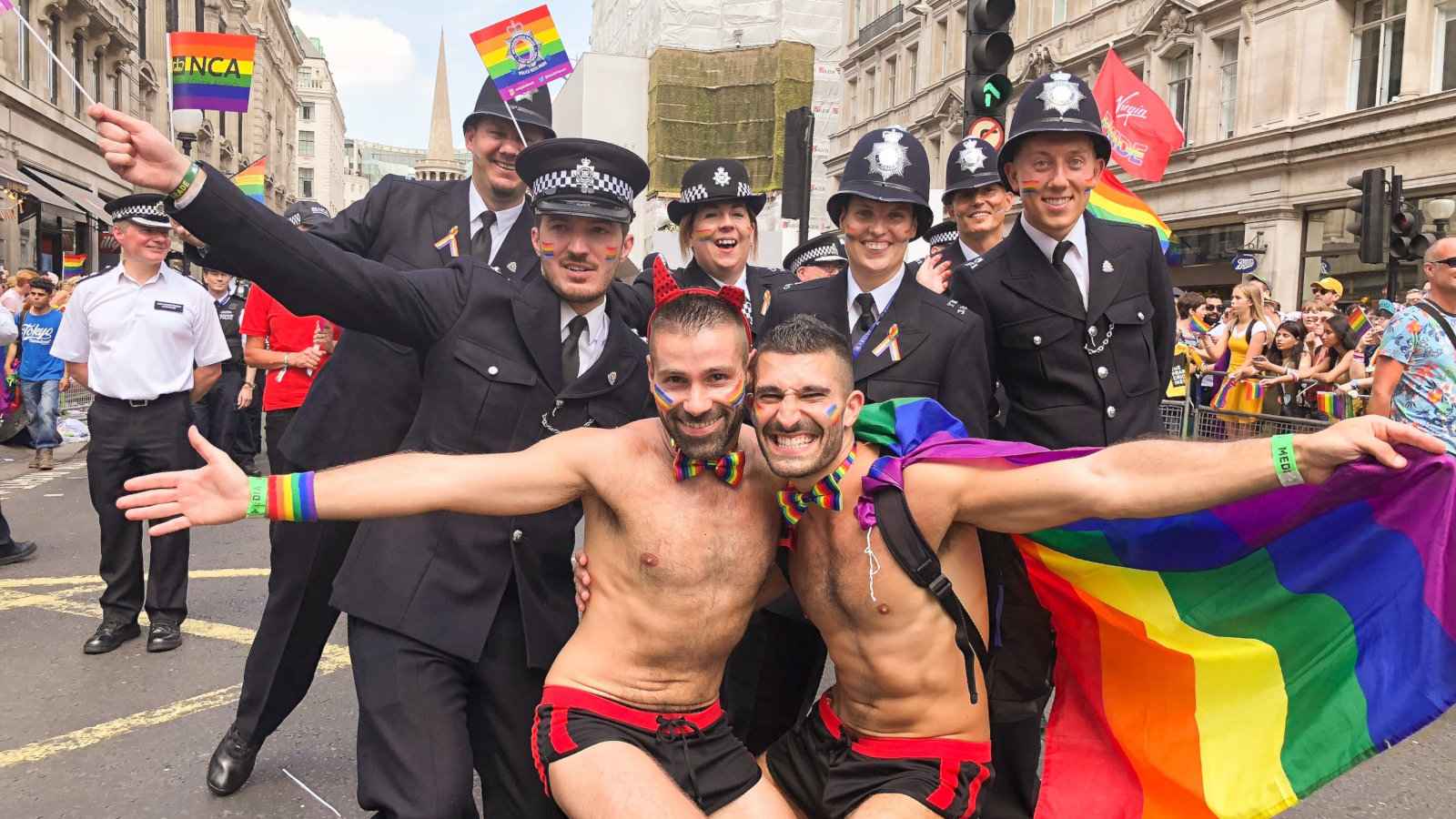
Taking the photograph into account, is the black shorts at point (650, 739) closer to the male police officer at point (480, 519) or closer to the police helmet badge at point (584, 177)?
the male police officer at point (480, 519)

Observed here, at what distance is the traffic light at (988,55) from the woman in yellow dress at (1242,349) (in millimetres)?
4547

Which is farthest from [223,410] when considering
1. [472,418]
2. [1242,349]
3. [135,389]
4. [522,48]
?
[1242,349]

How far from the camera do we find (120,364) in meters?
6.12

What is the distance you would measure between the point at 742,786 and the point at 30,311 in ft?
40.8

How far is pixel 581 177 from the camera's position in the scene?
350 cm

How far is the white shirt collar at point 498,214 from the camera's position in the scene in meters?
4.60

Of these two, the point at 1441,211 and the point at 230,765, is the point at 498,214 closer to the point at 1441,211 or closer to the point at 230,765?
the point at 230,765

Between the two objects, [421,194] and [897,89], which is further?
[897,89]

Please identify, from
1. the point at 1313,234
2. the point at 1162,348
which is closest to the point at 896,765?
the point at 1162,348

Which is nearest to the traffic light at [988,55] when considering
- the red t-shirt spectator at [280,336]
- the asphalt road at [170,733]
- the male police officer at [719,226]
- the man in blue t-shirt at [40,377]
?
the male police officer at [719,226]

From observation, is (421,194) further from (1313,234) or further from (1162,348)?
(1313,234)

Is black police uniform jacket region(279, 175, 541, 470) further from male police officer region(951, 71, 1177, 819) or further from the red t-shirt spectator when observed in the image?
the red t-shirt spectator

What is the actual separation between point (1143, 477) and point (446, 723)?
198 cm

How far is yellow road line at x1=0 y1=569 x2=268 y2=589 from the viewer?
7262mm
